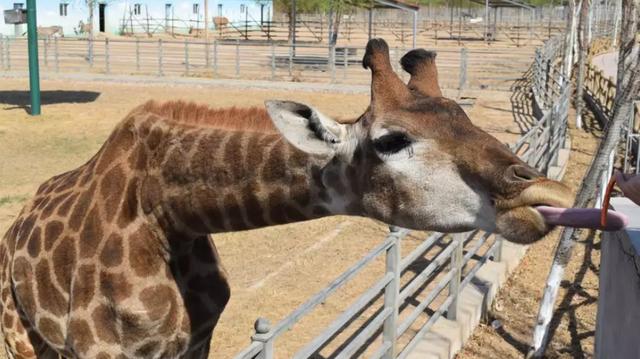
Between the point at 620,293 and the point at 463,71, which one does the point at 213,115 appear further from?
the point at 463,71

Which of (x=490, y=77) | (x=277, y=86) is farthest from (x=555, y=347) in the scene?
(x=490, y=77)

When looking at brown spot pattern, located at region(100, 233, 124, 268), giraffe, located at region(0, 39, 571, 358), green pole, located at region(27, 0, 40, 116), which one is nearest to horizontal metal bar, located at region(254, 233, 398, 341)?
giraffe, located at region(0, 39, 571, 358)

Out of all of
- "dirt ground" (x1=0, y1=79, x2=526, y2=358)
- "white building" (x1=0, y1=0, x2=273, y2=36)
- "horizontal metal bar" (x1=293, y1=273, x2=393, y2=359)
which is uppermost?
"white building" (x1=0, y1=0, x2=273, y2=36)

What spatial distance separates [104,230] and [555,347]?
153 inches

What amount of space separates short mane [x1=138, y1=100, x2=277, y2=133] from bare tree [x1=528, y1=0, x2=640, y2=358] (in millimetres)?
2501

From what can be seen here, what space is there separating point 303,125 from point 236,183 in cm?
46

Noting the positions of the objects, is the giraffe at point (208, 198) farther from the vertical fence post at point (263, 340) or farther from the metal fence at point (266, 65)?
the metal fence at point (266, 65)

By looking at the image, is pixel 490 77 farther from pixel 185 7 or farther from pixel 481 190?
pixel 185 7

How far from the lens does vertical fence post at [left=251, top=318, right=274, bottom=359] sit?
9.02 feet

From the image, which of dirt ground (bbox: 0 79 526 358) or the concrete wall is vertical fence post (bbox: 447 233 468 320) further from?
the concrete wall

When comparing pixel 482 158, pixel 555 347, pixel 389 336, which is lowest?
pixel 555 347

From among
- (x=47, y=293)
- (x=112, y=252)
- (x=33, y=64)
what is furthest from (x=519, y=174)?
(x=33, y=64)

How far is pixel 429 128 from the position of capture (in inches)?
98.7

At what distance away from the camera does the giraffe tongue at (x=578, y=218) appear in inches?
89.7
